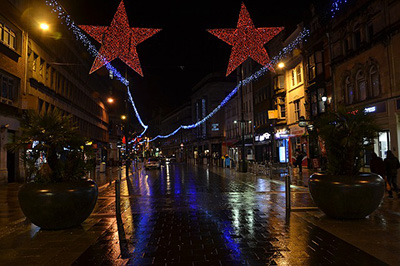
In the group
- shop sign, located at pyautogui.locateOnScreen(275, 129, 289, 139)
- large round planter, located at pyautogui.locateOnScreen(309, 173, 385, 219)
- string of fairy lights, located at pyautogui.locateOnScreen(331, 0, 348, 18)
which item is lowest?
large round planter, located at pyautogui.locateOnScreen(309, 173, 385, 219)

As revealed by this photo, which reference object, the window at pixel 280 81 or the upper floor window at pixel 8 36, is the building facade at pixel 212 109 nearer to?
the window at pixel 280 81

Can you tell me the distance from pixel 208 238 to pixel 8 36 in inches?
778

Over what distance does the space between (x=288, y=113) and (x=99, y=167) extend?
841 inches

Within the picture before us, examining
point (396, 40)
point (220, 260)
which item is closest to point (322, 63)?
point (396, 40)

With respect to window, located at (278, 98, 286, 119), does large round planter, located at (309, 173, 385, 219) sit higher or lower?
lower

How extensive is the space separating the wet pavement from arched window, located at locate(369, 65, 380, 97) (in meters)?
12.3

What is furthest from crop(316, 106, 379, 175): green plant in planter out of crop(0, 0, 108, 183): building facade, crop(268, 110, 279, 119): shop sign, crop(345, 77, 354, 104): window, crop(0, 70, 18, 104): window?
crop(268, 110, 279, 119): shop sign

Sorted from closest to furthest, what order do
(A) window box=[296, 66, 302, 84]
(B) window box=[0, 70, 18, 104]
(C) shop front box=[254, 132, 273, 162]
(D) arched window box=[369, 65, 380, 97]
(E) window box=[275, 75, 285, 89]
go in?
(B) window box=[0, 70, 18, 104] → (D) arched window box=[369, 65, 380, 97] → (A) window box=[296, 66, 302, 84] → (E) window box=[275, 75, 285, 89] → (C) shop front box=[254, 132, 273, 162]

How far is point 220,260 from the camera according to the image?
5.36m

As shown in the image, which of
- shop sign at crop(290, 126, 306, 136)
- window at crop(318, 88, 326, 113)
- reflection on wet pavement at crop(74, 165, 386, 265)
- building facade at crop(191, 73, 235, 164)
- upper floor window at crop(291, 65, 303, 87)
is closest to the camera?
reflection on wet pavement at crop(74, 165, 386, 265)

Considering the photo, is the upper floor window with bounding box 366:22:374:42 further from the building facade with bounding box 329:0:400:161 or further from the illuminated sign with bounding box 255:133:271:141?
the illuminated sign with bounding box 255:133:271:141

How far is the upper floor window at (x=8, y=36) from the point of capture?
63.2 ft

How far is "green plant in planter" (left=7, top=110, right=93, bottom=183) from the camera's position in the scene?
7883 mm

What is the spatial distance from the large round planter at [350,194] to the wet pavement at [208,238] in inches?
11.0
